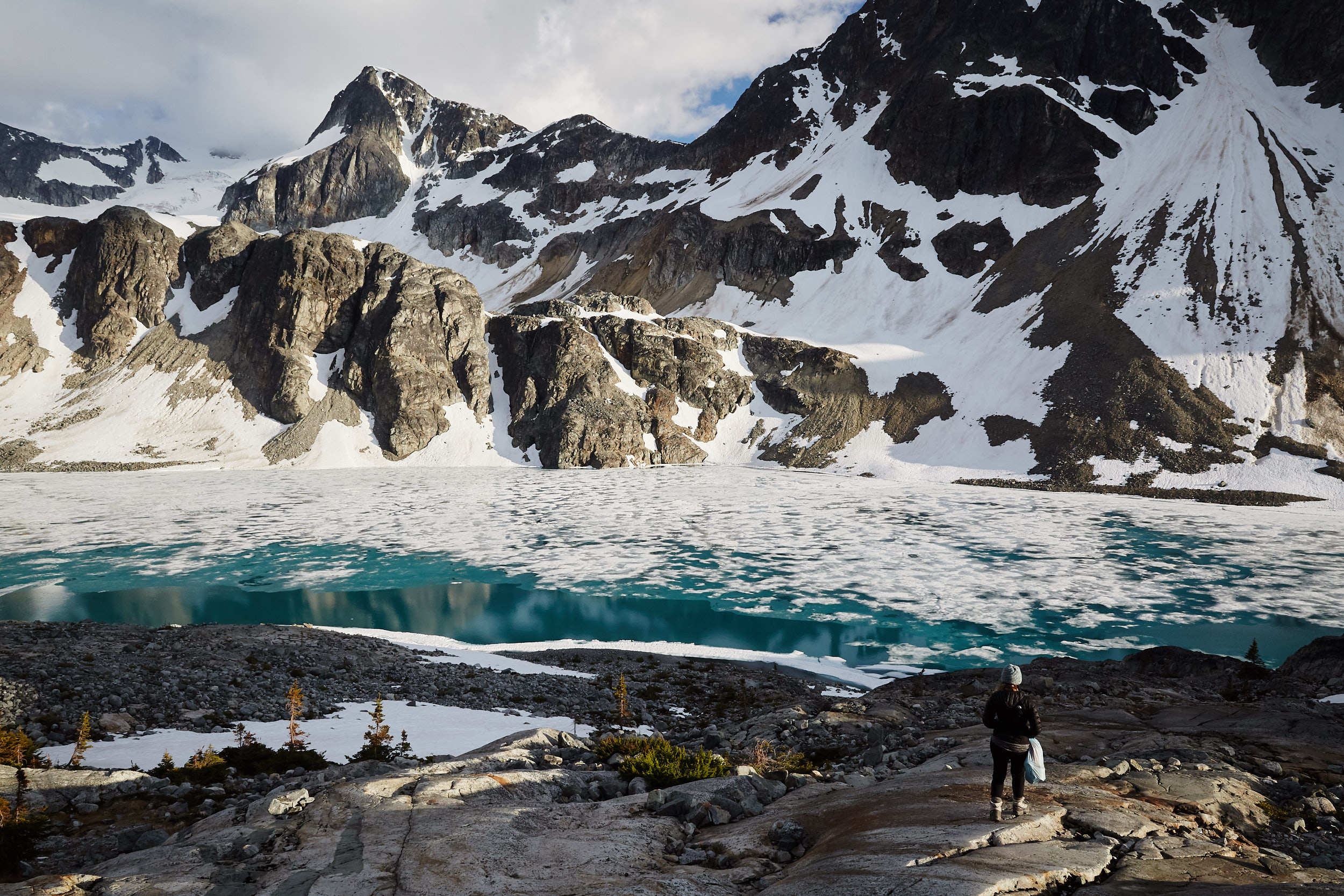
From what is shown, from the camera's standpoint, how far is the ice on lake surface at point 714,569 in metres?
28.5

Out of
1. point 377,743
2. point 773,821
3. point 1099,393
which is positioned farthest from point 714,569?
point 1099,393

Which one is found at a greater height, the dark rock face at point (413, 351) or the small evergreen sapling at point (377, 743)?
the dark rock face at point (413, 351)

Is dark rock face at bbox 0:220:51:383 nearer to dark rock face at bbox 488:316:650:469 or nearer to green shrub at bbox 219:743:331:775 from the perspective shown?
dark rock face at bbox 488:316:650:469

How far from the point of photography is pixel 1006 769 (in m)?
7.85

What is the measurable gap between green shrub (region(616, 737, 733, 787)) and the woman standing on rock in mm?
4020

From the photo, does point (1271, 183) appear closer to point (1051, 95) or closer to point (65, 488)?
point (1051, 95)

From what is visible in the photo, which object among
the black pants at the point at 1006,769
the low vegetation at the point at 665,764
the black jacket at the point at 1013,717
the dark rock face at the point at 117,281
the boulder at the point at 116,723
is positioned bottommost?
the boulder at the point at 116,723

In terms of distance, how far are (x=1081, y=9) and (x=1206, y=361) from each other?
85.0 metres

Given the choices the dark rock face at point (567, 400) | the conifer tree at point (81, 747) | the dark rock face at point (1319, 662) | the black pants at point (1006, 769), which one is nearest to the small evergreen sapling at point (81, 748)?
the conifer tree at point (81, 747)

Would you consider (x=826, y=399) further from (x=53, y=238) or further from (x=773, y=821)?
(x=53, y=238)

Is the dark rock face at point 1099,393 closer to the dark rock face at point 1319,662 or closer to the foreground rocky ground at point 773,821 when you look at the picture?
the dark rock face at point 1319,662

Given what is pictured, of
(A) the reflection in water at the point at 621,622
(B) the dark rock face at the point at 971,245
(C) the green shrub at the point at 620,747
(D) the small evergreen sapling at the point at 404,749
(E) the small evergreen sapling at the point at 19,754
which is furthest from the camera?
(B) the dark rock face at the point at 971,245

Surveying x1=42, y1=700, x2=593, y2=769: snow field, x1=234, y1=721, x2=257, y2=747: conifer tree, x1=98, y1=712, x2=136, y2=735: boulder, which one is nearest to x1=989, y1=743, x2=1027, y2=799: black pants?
x1=42, y1=700, x2=593, y2=769: snow field

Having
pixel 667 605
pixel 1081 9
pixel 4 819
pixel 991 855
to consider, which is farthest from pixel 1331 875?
pixel 1081 9
